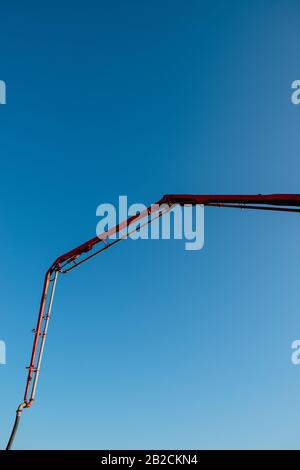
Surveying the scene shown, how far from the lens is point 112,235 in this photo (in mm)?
17000

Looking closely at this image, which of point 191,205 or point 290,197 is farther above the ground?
point 191,205

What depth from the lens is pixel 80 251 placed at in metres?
17.1

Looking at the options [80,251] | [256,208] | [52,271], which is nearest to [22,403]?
A: [52,271]

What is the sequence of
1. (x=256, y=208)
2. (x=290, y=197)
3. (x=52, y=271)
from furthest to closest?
(x=52, y=271)
(x=256, y=208)
(x=290, y=197)

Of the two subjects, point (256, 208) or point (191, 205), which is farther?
point (191, 205)
